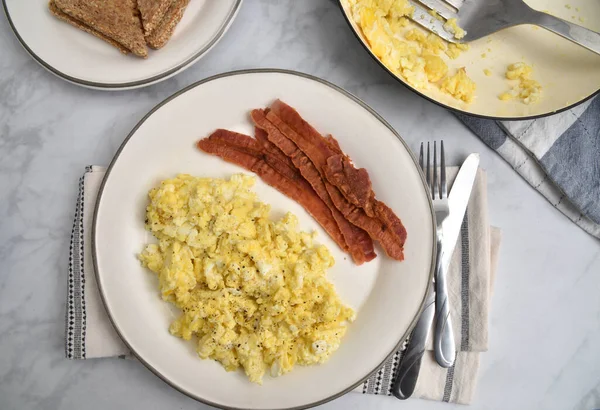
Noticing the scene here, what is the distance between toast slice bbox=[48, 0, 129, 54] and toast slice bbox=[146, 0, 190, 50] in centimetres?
13

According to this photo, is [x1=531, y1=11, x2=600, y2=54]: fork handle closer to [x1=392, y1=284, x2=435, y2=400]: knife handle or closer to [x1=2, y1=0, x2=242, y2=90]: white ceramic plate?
[x1=392, y1=284, x2=435, y2=400]: knife handle

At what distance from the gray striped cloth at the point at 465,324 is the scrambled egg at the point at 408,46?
0.44 meters

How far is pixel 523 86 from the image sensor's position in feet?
6.95

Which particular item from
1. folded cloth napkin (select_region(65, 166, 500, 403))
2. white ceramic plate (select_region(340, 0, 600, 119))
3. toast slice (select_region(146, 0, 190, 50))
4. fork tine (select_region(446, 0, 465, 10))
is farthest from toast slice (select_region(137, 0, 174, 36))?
fork tine (select_region(446, 0, 465, 10))

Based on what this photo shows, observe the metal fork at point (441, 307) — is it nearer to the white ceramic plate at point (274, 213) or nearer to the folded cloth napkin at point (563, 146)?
the white ceramic plate at point (274, 213)

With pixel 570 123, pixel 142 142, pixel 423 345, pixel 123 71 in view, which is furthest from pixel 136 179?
pixel 570 123

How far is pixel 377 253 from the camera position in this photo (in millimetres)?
2129

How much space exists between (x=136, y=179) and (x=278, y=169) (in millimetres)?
559

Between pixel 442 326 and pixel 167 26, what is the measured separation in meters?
1.62

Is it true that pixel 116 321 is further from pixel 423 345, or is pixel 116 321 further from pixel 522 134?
pixel 522 134

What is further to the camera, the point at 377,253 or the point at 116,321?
the point at 377,253

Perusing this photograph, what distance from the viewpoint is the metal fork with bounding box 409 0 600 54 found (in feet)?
6.68

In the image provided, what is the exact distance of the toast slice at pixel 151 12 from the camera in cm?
213

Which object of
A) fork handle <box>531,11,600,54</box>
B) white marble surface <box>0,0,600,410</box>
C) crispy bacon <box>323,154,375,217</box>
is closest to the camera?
fork handle <box>531,11,600,54</box>
